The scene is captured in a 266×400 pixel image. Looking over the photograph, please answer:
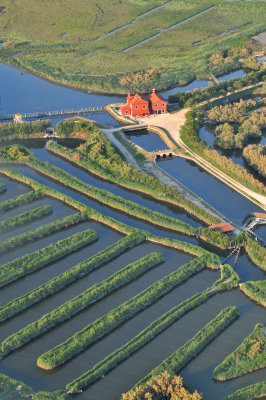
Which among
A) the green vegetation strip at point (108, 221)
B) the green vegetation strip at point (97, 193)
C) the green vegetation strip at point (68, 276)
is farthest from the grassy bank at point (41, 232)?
the green vegetation strip at point (68, 276)

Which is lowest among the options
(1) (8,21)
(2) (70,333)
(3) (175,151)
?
(2) (70,333)

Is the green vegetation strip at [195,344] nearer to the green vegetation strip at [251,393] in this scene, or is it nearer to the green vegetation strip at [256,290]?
the green vegetation strip at [256,290]

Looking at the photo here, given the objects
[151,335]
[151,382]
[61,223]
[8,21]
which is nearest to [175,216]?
[61,223]

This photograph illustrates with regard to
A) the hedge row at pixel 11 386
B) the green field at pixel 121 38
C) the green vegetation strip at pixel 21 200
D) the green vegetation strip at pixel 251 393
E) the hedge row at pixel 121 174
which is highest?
the green field at pixel 121 38

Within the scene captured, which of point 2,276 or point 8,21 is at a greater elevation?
point 8,21

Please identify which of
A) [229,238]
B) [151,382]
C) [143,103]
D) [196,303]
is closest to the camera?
[151,382]

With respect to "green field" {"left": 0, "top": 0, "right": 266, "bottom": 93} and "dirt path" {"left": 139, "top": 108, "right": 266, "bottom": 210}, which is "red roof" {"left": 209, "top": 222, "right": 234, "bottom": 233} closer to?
"dirt path" {"left": 139, "top": 108, "right": 266, "bottom": 210}

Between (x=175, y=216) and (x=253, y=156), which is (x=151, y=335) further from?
(x=253, y=156)
